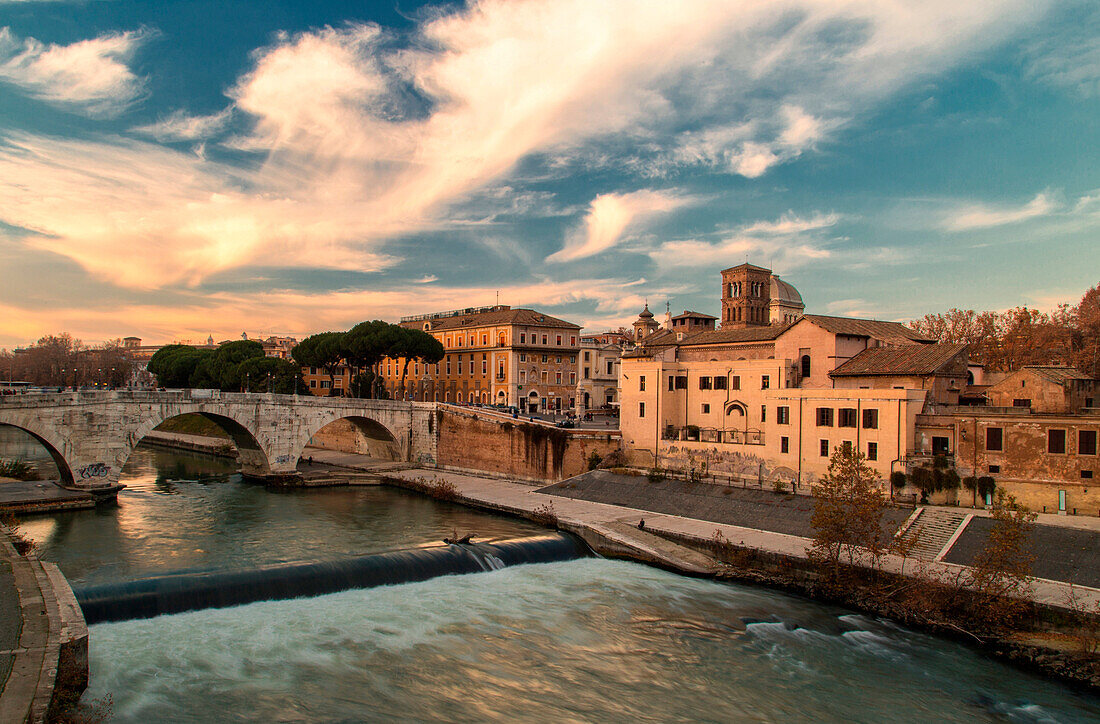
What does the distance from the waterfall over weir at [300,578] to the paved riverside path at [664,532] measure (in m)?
2.53

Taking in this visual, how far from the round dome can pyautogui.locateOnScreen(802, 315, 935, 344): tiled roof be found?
44949mm

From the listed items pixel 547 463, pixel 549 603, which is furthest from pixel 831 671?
pixel 547 463

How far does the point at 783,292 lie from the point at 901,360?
2099 inches

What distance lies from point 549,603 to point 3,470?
108 ft

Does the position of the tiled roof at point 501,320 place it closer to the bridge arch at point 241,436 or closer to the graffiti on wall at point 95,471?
the bridge arch at point 241,436

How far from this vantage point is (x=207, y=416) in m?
37.4

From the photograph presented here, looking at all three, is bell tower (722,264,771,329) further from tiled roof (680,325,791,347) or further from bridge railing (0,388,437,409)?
bridge railing (0,388,437,409)

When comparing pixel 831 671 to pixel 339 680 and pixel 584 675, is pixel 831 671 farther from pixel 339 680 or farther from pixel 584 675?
pixel 339 680

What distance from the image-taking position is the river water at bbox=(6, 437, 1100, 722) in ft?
45.2

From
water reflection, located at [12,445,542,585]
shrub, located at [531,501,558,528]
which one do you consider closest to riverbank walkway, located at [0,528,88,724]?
water reflection, located at [12,445,542,585]

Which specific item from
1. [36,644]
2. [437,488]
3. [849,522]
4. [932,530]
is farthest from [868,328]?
[36,644]

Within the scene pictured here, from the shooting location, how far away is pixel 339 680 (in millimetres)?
14547

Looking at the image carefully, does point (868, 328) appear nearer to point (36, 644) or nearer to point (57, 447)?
point (36, 644)

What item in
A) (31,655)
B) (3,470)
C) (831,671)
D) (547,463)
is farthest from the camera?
(547,463)
